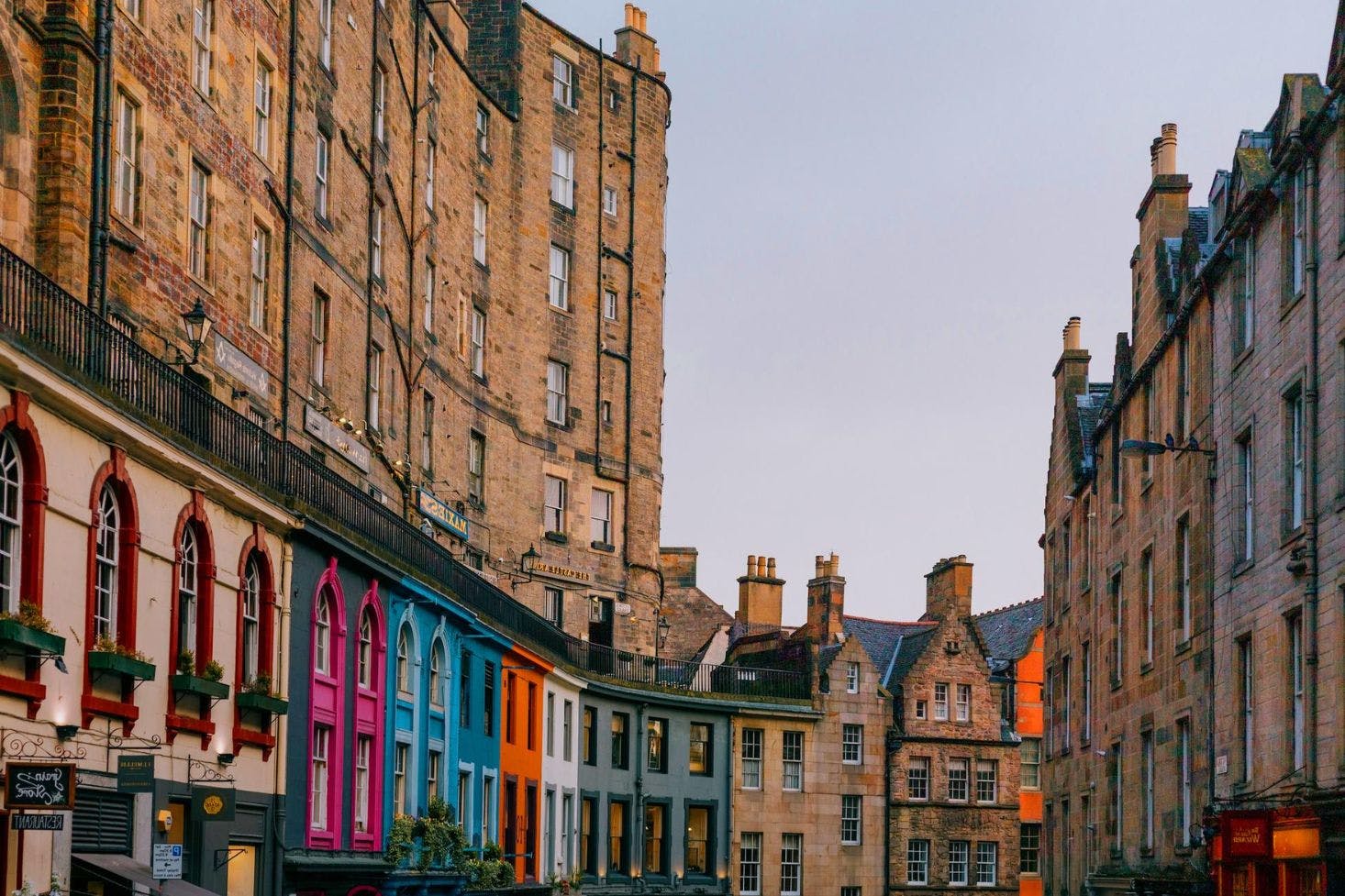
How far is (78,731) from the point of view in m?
21.9

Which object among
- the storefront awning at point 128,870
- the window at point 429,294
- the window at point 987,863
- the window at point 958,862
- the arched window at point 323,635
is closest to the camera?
the storefront awning at point 128,870

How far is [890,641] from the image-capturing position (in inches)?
2862

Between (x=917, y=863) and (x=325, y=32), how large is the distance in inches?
1452

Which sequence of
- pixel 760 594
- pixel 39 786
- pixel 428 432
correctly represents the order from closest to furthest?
pixel 39 786 → pixel 428 432 → pixel 760 594

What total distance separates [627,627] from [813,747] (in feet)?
27.7

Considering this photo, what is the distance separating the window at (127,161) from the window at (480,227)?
24629 mm

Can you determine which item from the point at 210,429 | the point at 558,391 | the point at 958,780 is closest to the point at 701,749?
the point at 958,780

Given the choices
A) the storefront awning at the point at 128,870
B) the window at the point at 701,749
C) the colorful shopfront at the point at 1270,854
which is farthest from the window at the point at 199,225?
the window at the point at 701,749

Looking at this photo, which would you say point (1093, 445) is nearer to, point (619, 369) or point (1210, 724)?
point (1210, 724)

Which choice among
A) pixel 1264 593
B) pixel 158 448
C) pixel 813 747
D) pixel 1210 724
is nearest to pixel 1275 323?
pixel 1264 593

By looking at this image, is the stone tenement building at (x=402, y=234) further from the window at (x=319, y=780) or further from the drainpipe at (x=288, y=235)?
the window at (x=319, y=780)

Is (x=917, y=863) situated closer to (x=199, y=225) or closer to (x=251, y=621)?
(x=199, y=225)

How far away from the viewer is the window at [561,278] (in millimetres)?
59562

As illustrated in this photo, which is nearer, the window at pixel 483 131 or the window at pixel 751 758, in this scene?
the window at pixel 483 131
